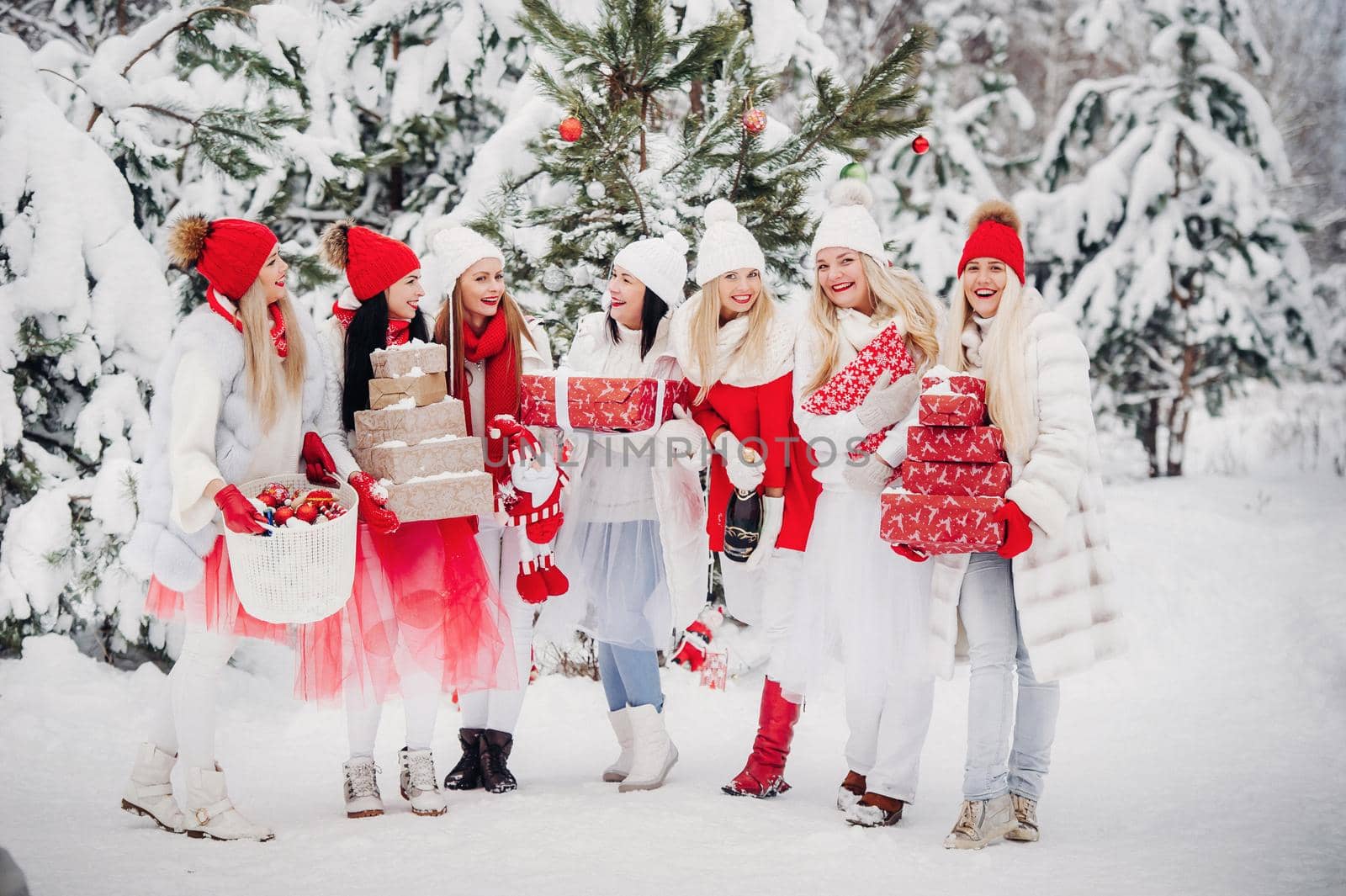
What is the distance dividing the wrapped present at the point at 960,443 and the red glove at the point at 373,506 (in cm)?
166

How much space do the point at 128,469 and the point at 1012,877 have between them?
13.3 ft

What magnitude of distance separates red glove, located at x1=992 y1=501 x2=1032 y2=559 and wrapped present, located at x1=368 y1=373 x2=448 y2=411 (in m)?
1.84

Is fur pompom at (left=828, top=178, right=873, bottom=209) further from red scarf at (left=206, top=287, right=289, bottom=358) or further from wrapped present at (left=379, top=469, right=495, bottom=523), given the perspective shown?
red scarf at (left=206, top=287, right=289, bottom=358)

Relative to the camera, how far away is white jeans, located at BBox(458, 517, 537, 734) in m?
3.98

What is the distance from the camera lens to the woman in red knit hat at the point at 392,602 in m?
3.61

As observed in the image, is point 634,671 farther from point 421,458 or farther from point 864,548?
point 421,458

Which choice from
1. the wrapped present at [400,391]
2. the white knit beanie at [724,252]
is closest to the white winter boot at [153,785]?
the wrapped present at [400,391]

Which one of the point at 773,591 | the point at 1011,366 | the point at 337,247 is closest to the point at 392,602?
the point at 337,247

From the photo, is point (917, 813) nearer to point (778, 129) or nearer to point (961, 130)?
point (778, 129)

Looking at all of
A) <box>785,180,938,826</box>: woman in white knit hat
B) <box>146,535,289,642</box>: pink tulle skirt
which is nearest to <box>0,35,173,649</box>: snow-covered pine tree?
<box>146,535,289,642</box>: pink tulle skirt

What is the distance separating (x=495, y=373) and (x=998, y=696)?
6.71ft

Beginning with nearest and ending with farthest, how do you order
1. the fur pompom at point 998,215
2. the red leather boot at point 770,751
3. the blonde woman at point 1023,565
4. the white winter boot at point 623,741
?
the blonde woman at point 1023,565, the fur pompom at point 998,215, the red leather boot at point 770,751, the white winter boot at point 623,741

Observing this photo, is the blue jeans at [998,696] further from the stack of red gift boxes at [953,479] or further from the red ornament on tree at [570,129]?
the red ornament on tree at [570,129]

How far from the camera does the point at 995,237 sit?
140 inches
